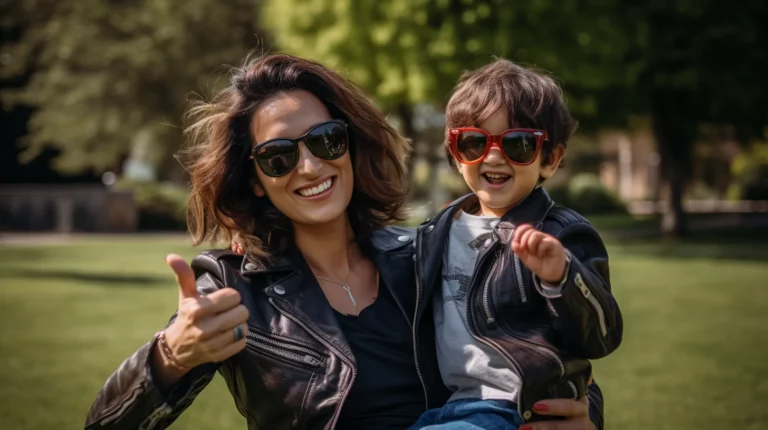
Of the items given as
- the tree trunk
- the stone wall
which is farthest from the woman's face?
the stone wall

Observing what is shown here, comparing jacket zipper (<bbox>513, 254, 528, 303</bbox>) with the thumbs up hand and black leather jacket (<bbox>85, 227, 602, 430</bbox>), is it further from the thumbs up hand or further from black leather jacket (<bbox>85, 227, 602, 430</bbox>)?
the thumbs up hand

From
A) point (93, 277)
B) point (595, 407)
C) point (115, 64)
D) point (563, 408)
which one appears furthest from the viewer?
point (115, 64)

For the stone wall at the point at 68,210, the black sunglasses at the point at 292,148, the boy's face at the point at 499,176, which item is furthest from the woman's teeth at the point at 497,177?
the stone wall at the point at 68,210

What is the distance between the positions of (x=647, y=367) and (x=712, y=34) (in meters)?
16.1

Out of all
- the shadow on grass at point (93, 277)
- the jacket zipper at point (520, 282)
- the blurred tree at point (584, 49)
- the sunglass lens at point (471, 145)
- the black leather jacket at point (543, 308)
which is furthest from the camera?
the blurred tree at point (584, 49)

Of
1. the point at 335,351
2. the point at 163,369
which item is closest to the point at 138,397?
the point at 163,369

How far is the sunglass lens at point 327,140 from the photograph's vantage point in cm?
316

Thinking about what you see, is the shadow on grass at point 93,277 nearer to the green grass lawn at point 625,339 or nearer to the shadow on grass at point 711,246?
the green grass lawn at point 625,339

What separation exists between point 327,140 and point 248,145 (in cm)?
29

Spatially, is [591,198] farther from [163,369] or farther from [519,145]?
[163,369]

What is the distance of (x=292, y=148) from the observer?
313 centimetres

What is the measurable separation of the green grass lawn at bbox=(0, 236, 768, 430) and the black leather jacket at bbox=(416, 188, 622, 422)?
151 inches

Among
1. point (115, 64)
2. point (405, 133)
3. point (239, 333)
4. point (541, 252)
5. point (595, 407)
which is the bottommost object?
point (405, 133)

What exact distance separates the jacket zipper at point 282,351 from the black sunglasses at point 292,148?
1.97 feet
